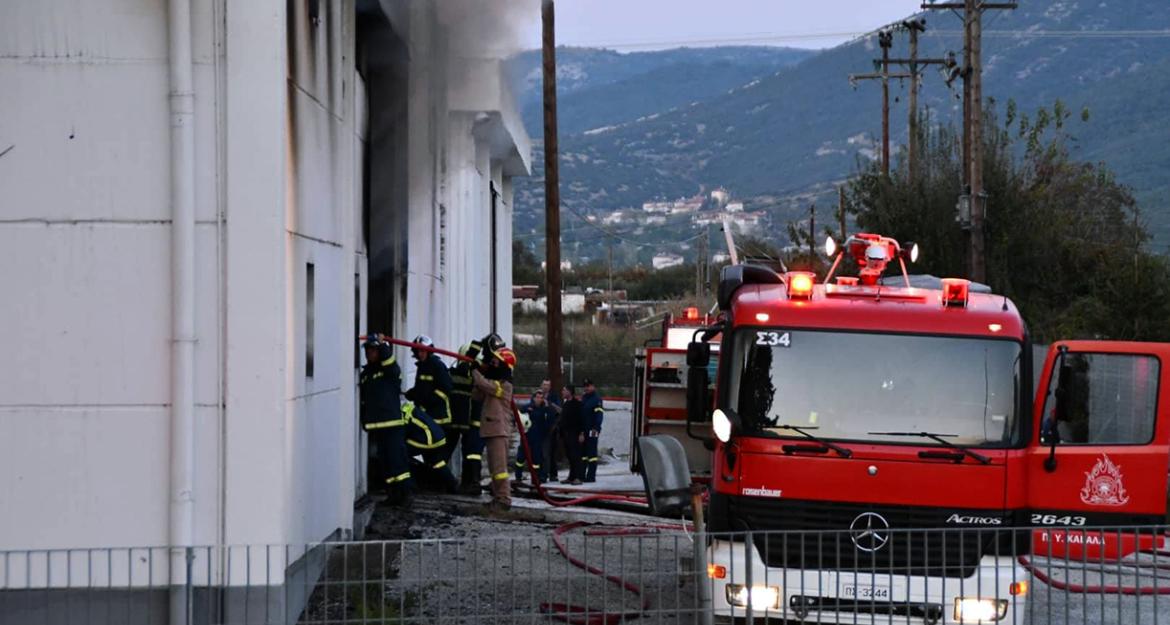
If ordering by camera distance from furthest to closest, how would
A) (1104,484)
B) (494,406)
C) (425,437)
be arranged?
(494,406) < (425,437) < (1104,484)

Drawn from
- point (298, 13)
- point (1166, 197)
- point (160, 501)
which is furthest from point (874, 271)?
point (1166, 197)

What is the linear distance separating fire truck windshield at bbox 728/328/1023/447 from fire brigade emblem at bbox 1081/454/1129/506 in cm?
64

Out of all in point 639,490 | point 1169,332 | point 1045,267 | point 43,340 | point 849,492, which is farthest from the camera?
point 1045,267

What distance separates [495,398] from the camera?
14.6 meters

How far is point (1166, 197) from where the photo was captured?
132500 millimetres

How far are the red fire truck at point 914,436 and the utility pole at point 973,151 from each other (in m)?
15.5

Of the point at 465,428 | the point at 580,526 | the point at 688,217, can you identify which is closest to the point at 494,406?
the point at 465,428

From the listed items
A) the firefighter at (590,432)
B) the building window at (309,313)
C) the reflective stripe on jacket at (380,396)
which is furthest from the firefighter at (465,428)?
the building window at (309,313)

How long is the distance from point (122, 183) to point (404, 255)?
7.83 m

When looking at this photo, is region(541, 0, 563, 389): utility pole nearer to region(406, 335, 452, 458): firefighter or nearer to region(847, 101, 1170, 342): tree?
region(847, 101, 1170, 342): tree

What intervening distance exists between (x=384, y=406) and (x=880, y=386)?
534cm

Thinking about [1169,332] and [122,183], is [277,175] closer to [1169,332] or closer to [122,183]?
[122,183]

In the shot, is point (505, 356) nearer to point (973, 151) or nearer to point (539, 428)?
point (539, 428)

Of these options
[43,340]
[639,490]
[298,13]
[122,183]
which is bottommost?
[639,490]
